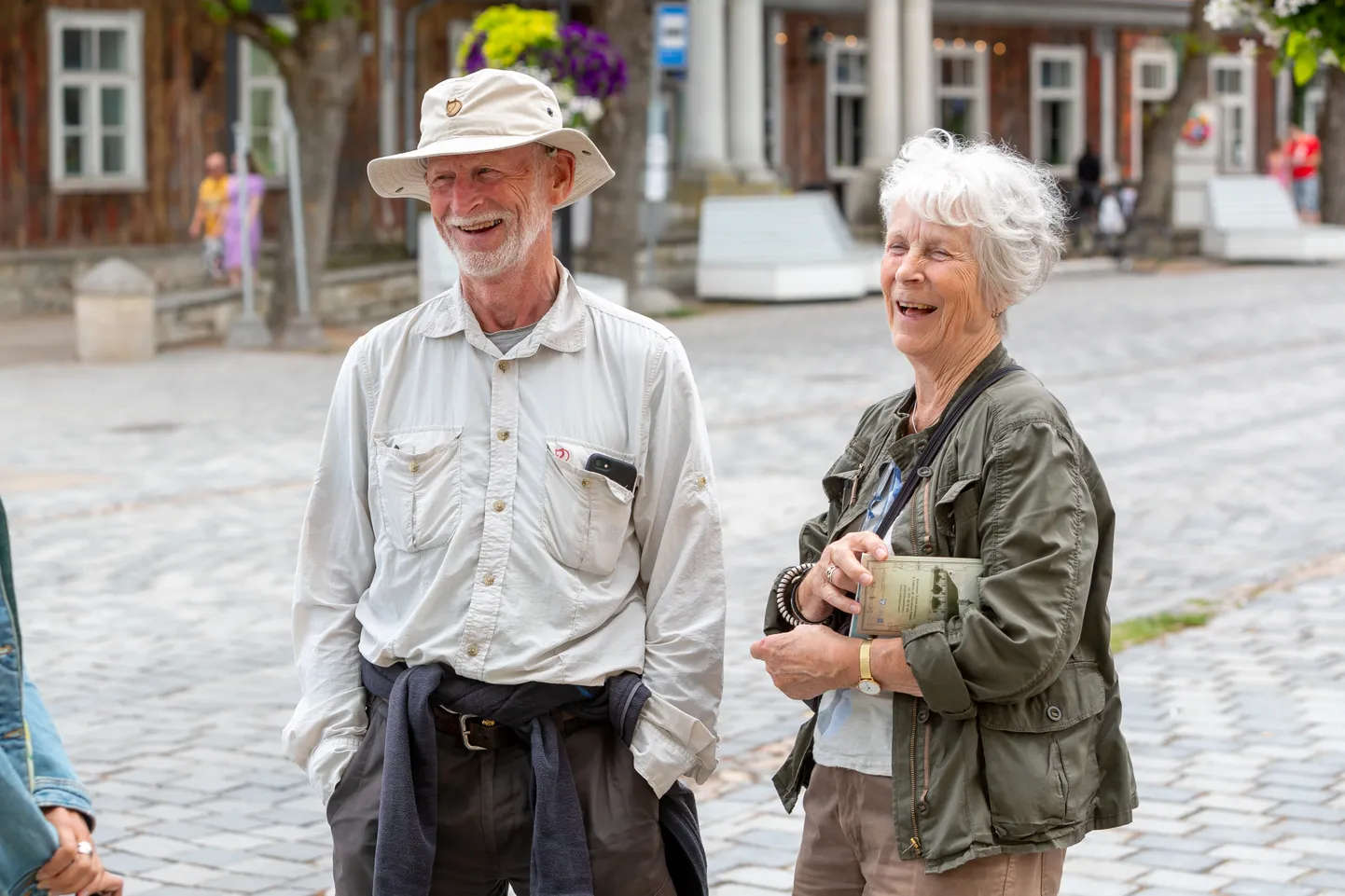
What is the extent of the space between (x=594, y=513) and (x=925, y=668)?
63 centimetres

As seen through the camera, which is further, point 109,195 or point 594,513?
point 109,195

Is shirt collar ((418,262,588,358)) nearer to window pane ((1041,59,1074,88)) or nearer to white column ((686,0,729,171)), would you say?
white column ((686,0,729,171))

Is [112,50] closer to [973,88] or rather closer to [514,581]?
[973,88]

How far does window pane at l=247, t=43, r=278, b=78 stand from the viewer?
1055 inches

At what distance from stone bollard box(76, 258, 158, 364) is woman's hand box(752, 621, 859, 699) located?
1719 centimetres

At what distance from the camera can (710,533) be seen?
3344 mm

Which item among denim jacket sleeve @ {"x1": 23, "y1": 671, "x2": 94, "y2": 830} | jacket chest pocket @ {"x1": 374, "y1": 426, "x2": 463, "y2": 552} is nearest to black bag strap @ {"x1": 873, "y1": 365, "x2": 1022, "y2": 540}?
jacket chest pocket @ {"x1": 374, "y1": 426, "x2": 463, "y2": 552}

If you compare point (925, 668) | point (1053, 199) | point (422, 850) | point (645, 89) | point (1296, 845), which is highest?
point (645, 89)

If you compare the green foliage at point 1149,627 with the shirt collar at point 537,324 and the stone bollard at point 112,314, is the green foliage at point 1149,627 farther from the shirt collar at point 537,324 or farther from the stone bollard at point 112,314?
the stone bollard at point 112,314

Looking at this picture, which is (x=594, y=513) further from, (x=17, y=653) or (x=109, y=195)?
(x=109, y=195)

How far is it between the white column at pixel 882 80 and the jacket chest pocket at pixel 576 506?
2907 centimetres

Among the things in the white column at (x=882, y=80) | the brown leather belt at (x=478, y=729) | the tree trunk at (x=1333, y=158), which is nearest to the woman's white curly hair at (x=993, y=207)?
the brown leather belt at (x=478, y=729)

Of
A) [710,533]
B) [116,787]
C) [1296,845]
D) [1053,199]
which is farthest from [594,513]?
[116,787]

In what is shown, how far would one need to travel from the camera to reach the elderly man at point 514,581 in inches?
126
